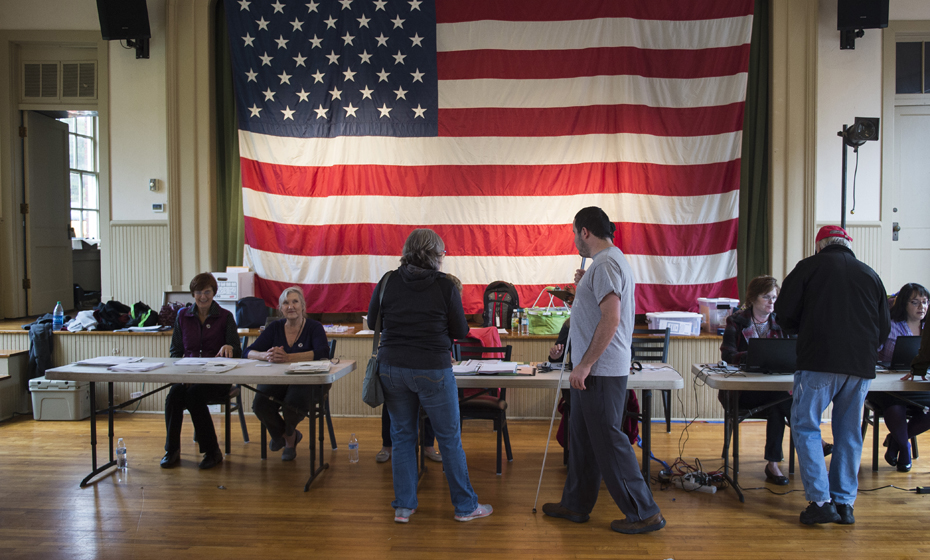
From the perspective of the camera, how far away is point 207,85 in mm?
6320

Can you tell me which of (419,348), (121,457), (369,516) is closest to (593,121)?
(419,348)

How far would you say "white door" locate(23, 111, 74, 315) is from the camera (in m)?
6.96

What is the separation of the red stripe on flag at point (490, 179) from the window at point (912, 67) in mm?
1972

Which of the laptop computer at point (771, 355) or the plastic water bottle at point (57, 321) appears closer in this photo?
the laptop computer at point (771, 355)

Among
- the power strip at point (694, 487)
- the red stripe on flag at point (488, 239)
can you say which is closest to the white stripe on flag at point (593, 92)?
the red stripe on flag at point (488, 239)

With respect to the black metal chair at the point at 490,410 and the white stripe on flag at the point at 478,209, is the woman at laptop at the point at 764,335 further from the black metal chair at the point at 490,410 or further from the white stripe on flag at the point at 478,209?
the white stripe on flag at the point at 478,209

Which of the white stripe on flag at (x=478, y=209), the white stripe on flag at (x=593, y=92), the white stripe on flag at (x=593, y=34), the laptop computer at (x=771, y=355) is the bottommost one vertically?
the laptop computer at (x=771, y=355)

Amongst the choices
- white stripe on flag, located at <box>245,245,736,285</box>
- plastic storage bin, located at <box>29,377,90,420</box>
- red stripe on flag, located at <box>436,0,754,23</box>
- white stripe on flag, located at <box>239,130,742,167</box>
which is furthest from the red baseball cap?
plastic storage bin, located at <box>29,377,90,420</box>

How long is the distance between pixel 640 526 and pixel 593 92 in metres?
4.24

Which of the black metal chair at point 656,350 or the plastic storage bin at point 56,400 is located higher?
the black metal chair at point 656,350

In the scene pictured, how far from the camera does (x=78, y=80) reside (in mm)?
6754

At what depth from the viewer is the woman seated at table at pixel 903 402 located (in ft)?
13.1

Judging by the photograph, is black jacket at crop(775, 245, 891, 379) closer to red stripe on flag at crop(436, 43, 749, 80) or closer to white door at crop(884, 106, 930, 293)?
red stripe on flag at crop(436, 43, 749, 80)

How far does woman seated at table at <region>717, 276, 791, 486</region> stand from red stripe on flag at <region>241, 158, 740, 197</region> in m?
2.06
